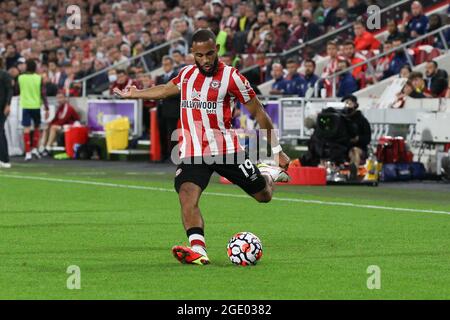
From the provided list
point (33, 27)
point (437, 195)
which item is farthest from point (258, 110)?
point (33, 27)

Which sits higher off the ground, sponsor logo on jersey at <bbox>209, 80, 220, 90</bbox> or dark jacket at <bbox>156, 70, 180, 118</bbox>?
sponsor logo on jersey at <bbox>209, 80, 220, 90</bbox>

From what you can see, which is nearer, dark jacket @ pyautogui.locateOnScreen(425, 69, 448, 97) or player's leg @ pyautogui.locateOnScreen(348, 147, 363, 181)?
player's leg @ pyautogui.locateOnScreen(348, 147, 363, 181)

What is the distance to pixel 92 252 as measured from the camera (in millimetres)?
12695

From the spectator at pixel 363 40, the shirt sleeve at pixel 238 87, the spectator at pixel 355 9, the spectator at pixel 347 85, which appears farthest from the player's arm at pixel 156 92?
the spectator at pixel 355 9

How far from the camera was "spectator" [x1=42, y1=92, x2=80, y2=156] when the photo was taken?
107 ft

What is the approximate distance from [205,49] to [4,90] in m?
16.4

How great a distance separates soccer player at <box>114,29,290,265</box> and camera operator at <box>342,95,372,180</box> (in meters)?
11.2

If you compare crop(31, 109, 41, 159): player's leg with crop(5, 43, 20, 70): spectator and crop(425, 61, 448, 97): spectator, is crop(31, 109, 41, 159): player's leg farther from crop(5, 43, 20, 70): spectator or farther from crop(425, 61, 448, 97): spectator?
crop(425, 61, 448, 97): spectator

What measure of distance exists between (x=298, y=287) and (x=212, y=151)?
84.2 inches

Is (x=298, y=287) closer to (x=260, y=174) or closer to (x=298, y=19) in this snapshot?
(x=260, y=174)

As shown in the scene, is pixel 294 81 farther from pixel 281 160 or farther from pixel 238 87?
pixel 238 87

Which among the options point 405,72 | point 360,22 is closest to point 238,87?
point 405,72

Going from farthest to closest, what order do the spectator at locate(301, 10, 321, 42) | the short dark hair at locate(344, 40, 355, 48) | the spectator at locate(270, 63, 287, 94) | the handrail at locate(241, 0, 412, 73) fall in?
the spectator at locate(301, 10, 321, 42), the handrail at locate(241, 0, 412, 73), the spectator at locate(270, 63, 287, 94), the short dark hair at locate(344, 40, 355, 48)

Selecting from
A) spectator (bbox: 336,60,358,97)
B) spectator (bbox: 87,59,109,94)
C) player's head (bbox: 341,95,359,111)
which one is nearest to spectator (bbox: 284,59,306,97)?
spectator (bbox: 336,60,358,97)
